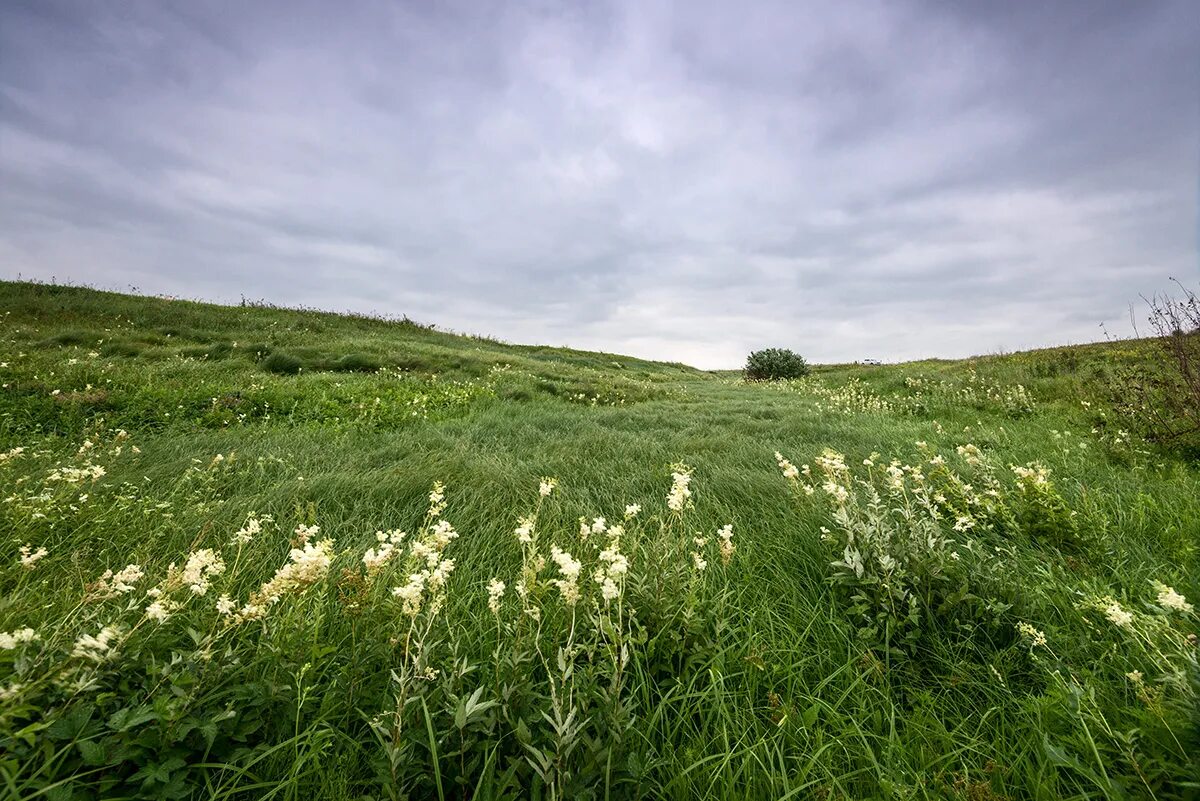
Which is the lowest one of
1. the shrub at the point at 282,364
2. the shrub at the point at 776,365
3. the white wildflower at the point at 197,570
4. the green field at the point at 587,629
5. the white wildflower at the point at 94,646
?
the green field at the point at 587,629

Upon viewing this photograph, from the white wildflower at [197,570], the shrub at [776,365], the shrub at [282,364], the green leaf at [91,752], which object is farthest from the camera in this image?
the shrub at [776,365]

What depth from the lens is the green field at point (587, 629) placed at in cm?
144

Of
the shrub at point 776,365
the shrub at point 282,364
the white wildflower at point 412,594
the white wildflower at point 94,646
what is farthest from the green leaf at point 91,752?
the shrub at point 776,365

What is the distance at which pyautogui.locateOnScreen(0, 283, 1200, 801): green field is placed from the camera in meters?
1.44

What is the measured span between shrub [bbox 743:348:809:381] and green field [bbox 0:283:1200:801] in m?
27.9

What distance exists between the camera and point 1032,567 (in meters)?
2.84

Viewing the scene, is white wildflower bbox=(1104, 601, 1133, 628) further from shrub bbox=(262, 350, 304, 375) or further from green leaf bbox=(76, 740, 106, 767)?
shrub bbox=(262, 350, 304, 375)

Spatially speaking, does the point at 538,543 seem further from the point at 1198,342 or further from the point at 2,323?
the point at 2,323

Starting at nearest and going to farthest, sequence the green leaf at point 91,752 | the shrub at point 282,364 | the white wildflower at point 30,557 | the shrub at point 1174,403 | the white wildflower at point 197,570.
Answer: the green leaf at point 91,752 < the white wildflower at point 197,570 < the white wildflower at point 30,557 < the shrub at point 1174,403 < the shrub at point 282,364

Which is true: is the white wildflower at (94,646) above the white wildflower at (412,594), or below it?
Answer: below

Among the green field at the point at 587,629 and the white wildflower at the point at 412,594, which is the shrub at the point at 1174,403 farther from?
the white wildflower at the point at 412,594

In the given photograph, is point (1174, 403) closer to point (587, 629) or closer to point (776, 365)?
point (587, 629)

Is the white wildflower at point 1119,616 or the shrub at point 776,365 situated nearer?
the white wildflower at point 1119,616

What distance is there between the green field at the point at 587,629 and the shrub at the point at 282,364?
6.92 m
